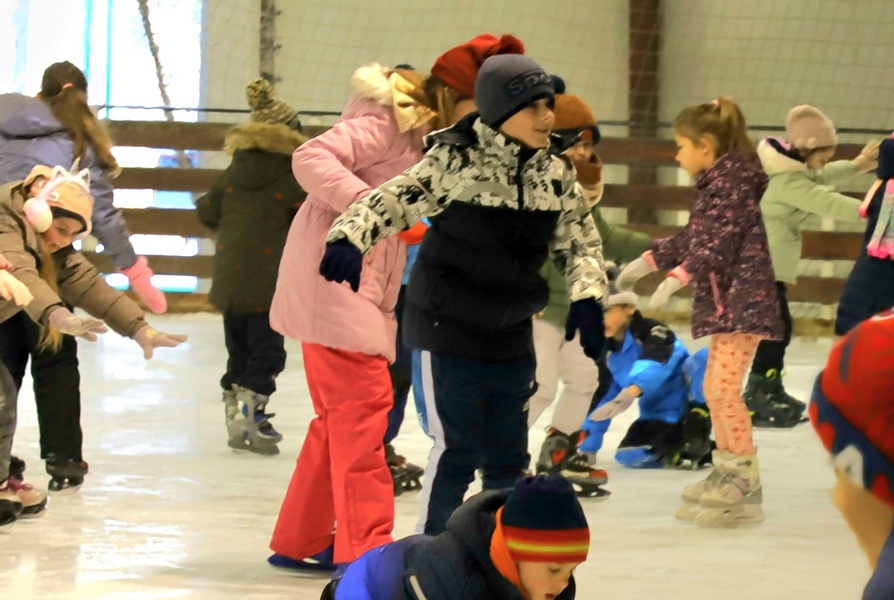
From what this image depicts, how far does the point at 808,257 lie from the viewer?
8977 mm

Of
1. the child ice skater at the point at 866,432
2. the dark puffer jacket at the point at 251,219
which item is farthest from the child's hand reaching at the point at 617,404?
the child ice skater at the point at 866,432

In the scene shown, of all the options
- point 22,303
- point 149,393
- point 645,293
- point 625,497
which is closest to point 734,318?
point 625,497

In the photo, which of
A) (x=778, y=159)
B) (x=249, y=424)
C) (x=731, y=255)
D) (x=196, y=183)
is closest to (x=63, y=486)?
(x=249, y=424)

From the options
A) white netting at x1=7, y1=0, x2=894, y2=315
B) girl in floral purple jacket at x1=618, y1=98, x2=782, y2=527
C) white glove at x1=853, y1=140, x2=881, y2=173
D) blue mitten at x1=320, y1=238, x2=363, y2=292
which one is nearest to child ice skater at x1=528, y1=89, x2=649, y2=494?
girl in floral purple jacket at x1=618, y1=98, x2=782, y2=527

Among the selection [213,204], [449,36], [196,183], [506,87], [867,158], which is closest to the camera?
[506,87]

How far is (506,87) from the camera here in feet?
9.39

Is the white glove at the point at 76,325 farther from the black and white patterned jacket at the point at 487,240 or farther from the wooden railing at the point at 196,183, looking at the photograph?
the wooden railing at the point at 196,183

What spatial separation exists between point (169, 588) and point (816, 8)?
24.8 ft

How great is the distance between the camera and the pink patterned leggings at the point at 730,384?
4.00m

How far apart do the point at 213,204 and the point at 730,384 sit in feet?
6.82

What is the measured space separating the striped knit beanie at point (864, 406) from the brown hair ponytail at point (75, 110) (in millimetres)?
3621

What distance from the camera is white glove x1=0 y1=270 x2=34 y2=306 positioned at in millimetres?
3396

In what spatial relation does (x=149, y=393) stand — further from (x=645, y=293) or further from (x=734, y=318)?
(x=645, y=293)

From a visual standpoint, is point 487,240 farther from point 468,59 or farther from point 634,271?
point 634,271
